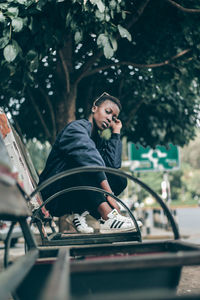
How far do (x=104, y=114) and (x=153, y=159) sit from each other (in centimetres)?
846

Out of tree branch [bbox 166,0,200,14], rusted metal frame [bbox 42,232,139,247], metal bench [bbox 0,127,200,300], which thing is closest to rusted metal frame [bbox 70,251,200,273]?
metal bench [bbox 0,127,200,300]

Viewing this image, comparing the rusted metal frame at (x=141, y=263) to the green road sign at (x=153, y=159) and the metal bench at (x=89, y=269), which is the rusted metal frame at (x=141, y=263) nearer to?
the metal bench at (x=89, y=269)

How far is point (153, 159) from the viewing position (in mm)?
11391

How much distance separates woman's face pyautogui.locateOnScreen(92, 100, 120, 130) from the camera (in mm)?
3066

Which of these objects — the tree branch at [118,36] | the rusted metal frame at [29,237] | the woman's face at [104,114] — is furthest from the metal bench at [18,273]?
the tree branch at [118,36]

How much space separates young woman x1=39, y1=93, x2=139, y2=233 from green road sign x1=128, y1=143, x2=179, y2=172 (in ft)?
27.1

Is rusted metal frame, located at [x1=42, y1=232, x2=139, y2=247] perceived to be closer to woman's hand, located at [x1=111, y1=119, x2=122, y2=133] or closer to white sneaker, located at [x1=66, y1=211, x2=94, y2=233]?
white sneaker, located at [x1=66, y1=211, x2=94, y2=233]

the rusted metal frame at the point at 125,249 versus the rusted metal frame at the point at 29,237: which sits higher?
the rusted metal frame at the point at 29,237

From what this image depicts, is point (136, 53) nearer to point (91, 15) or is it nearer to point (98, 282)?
point (91, 15)

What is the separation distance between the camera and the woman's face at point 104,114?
3066mm

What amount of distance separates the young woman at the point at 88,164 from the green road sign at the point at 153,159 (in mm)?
8251

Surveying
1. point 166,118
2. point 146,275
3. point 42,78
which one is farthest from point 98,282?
point 166,118

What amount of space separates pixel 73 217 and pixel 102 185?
0.42 m

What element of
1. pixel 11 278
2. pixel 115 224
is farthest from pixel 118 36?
pixel 11 278
